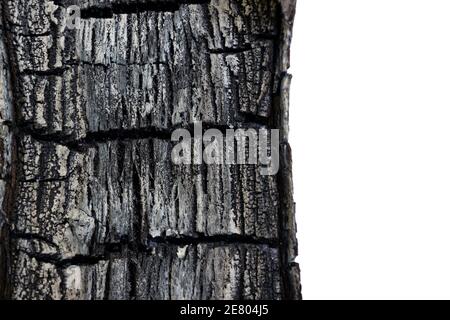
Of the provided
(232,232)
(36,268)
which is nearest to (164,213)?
(232,232)

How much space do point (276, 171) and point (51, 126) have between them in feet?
1.74

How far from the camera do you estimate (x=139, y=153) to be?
6.89ft

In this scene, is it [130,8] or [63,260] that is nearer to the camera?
[63,260]

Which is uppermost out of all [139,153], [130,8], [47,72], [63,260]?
[130,8]

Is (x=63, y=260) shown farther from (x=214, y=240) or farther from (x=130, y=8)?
(x=130, y=8)

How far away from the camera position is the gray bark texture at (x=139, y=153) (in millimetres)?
2014

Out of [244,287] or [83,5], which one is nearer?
[244,287]

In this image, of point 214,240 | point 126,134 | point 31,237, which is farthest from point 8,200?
point 214,240

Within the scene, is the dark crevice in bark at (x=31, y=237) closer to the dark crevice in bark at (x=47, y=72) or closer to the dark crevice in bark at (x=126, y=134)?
the dark crevice in bark at (x=126, y=134)

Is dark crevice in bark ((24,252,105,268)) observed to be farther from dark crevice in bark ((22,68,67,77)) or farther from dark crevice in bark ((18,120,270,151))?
dark crevice in bark ((22,68,67,77))

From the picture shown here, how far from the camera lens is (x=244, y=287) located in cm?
201

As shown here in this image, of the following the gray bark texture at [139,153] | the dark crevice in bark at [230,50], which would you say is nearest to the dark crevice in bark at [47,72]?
the gray bark texture at [139,153]

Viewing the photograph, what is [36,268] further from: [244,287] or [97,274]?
[244,287]

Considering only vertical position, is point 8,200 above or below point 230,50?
below
